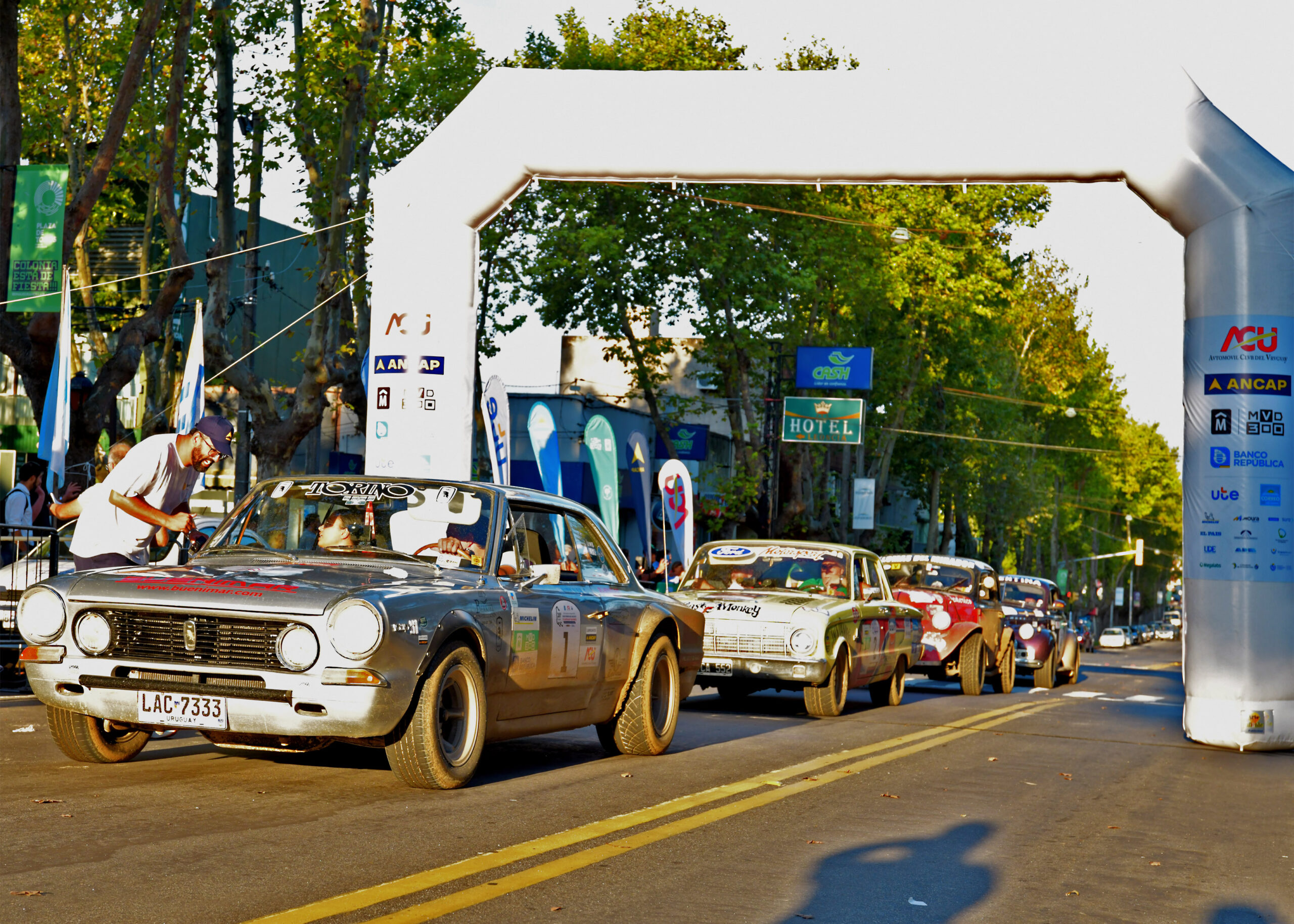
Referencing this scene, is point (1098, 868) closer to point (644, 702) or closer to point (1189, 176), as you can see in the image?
point (644, 702)

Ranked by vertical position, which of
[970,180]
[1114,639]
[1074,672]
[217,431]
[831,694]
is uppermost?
[970,180]

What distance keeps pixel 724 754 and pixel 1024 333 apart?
185 ft

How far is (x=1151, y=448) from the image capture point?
96188 mm

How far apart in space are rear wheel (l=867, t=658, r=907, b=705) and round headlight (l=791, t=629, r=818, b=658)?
2.64 m

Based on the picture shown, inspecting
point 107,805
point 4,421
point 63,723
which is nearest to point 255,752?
point 63,723

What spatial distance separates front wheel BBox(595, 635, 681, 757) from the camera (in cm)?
939

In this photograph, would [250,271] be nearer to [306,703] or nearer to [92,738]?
[92,738]

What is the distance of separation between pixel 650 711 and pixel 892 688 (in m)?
6.96

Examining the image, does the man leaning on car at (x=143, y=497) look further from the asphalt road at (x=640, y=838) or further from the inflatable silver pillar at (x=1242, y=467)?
the inflatable silver pillar at (x=1242, y=467)

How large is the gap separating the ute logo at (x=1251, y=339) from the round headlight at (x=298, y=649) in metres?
8.85

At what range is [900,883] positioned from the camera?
5859 mm

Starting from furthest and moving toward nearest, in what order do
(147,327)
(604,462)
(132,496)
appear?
(604,462), (147,327), (132,496)

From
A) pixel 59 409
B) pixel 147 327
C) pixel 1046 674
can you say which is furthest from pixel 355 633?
pixel 1046 674

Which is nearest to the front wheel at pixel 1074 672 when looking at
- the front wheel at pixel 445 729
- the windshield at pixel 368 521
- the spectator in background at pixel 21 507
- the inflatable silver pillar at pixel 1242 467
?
the inflatable silver pillar at pixel 1242 467
